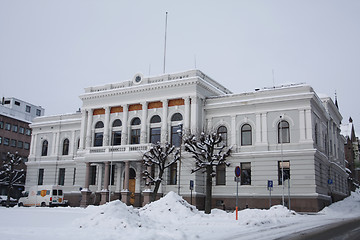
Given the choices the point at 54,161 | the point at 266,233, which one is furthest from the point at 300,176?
the point at 54,161

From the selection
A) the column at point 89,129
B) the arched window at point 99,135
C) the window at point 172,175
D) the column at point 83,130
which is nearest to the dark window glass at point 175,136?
the window at point 172,175

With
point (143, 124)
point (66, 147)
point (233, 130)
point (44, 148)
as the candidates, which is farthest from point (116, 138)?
point (44, 148)

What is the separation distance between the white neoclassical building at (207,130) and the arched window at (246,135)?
0.38 feet

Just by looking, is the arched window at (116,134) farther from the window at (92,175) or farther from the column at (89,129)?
the window at (92,175)

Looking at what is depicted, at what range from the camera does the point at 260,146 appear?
134 feet

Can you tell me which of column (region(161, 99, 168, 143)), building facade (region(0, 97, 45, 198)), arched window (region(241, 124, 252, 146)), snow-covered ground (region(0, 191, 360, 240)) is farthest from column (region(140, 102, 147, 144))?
building facade (region(0, 97, 45, 198))

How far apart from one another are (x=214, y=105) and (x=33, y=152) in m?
30.6

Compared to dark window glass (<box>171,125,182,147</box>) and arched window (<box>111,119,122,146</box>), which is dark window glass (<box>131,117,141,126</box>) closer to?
arched window (<box>111,119,122,146</box>)

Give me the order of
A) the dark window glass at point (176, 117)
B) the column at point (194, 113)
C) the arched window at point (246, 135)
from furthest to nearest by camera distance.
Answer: the dark window glass at point (176, 117)
the column at point (194, 113)
the arched window at point (246, 135)

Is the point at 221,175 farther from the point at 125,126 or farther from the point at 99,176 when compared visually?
the point at 99,176

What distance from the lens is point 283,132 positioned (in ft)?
132

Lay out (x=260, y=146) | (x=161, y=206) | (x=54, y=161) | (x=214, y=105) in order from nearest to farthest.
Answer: (x=161, y=206), (x=260, y=146), (x=214, y=105), (x=54, y=161)

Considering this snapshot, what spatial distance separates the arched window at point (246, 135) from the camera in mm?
42188

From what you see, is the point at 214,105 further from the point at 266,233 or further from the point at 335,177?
the point at 266,233
